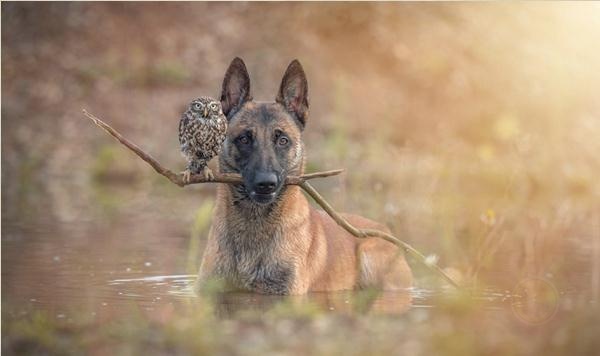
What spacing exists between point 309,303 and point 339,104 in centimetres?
610

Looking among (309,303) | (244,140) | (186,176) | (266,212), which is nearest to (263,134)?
(244,140)

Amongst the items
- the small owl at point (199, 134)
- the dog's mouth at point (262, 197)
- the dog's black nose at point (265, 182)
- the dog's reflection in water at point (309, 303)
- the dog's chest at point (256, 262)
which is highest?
the small owl at point (199, 134)

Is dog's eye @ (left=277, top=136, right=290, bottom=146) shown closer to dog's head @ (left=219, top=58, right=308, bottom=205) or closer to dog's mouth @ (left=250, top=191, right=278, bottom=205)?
dog's head @ (left=219, top=58, right=308, bottom=205)

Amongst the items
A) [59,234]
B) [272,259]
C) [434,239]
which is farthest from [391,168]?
[272,259]

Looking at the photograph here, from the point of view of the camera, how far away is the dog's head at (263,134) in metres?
7.48

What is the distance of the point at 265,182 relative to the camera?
741 cm

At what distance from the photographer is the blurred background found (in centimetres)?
1325

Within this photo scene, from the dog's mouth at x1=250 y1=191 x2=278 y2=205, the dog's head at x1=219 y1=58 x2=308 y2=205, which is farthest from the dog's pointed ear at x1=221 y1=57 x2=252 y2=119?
the dog's mouth at x1=250 y1=191 x2=278 y2=205

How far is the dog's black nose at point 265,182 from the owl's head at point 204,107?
0.52 metres

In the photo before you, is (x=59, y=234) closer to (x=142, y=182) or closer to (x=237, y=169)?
(x=237, y=169)

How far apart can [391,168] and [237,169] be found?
31.2 feet

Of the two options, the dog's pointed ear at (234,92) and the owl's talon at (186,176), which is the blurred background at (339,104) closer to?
the dog's pointed ear at (234,92)

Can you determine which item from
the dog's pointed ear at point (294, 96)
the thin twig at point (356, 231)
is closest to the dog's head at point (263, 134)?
the dog's pointed ear at point (294, 96)

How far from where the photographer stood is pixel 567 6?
18.0 m
